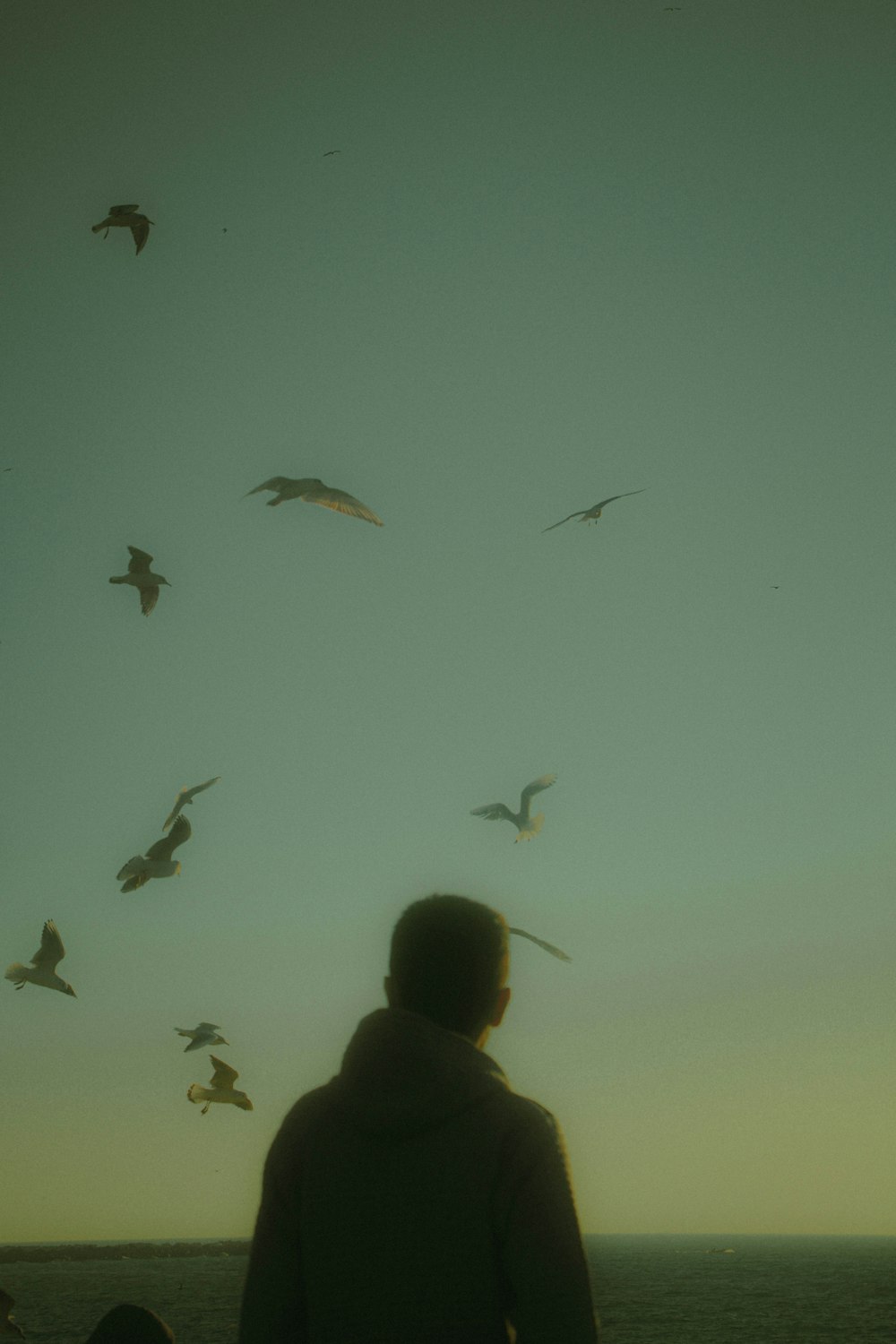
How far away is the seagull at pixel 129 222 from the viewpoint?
13.1 meters

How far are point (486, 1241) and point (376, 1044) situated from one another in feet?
1.52

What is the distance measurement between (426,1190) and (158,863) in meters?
10.2

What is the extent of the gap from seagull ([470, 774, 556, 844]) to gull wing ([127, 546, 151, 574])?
5.81 metres

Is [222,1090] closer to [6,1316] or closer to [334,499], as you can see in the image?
[6,1316]

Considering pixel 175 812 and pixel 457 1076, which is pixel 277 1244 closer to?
pixel 457 1076

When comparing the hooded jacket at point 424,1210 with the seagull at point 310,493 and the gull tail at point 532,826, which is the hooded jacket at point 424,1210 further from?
the gull tail at point 532,826

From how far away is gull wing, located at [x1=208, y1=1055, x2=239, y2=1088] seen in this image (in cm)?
1230

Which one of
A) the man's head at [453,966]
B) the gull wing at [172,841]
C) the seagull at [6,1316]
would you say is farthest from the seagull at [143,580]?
the man's head at [453,966]

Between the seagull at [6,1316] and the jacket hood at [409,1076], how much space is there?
29.9 ft

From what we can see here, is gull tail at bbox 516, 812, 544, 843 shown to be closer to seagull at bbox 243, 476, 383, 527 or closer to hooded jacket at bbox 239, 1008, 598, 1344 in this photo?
seagull at bbox 243, 476, 383, 527

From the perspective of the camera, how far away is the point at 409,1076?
98.0 inches

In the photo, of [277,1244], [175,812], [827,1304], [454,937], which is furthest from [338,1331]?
[827,1304]

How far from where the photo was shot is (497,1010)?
273cm

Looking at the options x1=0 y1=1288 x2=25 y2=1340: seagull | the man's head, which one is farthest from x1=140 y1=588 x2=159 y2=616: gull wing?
the man's head
